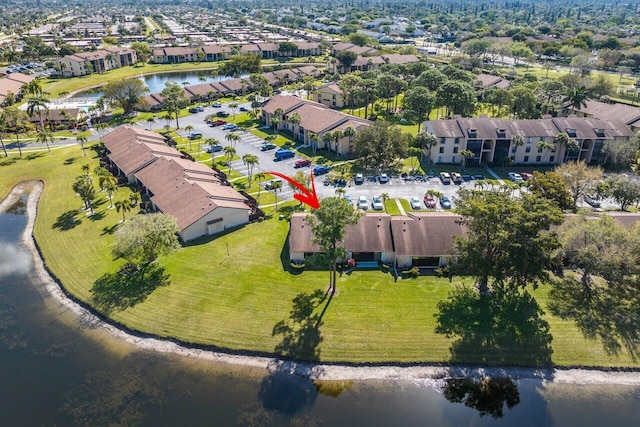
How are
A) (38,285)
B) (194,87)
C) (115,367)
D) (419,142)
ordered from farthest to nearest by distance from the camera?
(194,87), (419,142), (38,285), (115,367)

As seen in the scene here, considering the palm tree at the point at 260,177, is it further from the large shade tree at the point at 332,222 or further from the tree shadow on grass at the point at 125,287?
the large shade tree at the point at 332,222

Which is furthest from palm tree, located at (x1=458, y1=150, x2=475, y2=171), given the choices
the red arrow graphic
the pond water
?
the pond water

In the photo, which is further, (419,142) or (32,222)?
(419,142)

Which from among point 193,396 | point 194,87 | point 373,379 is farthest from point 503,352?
point 194,87

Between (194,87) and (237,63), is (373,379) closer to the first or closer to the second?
(194,87)

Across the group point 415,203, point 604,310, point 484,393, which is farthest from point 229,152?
point 604,310

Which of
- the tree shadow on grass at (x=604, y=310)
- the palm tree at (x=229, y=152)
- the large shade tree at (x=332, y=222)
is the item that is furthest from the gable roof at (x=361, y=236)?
the palm tree at (x=229, y=152)

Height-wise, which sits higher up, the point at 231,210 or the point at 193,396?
the point at 231,210
